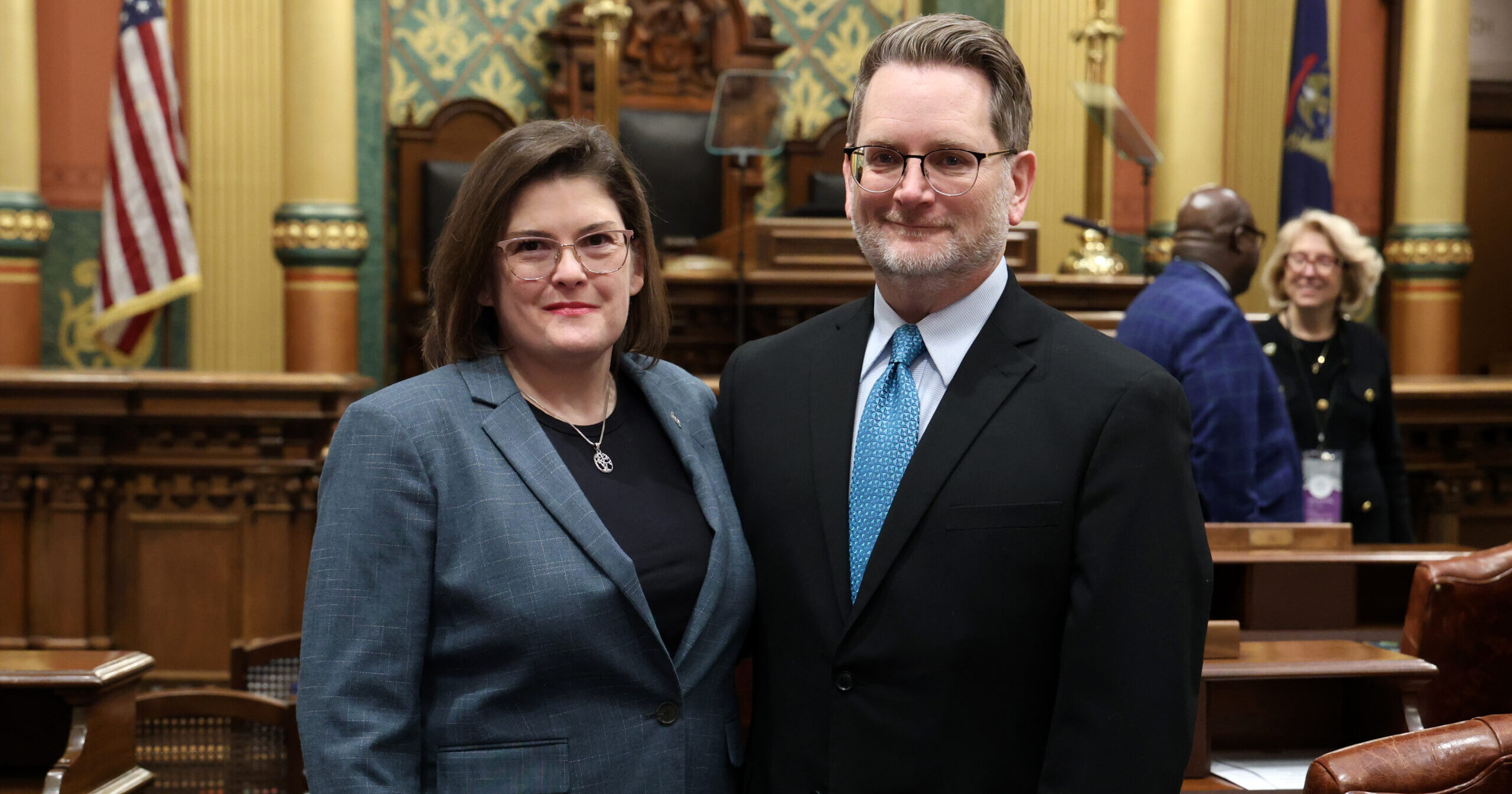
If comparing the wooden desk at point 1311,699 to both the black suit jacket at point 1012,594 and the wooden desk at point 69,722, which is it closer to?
the black suit jacket at point 1012,594

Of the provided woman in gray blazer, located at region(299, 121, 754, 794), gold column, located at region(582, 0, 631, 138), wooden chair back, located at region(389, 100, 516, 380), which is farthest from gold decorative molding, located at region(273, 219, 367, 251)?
woman in gray blazer, located at region(299, 121, 754, 794)

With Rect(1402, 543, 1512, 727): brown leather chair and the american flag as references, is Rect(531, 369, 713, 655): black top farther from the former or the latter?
the american flag

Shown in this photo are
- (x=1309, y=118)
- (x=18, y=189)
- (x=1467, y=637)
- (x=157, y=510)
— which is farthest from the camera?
(x=1309, y=118)

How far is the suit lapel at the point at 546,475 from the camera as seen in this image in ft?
5.02

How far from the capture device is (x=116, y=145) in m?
5.51

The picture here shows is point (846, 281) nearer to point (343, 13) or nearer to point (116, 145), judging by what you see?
point (343, 13)

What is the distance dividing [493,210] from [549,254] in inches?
3.3

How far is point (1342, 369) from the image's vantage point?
151 inches

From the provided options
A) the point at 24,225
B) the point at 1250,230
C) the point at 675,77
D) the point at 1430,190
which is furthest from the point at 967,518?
the point at 1430,190

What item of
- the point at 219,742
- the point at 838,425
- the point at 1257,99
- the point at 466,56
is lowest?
the point at 219,742

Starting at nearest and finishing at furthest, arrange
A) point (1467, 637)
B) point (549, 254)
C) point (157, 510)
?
point (549, 254) < point (1467, 637) < point (157, 510)

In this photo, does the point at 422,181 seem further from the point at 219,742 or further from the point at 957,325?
the point at 957,325

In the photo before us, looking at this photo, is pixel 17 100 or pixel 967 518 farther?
pixel 17 100

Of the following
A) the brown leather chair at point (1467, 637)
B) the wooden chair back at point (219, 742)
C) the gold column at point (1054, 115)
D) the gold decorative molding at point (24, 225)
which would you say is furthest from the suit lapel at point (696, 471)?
the gold column at point (1054, 115)
